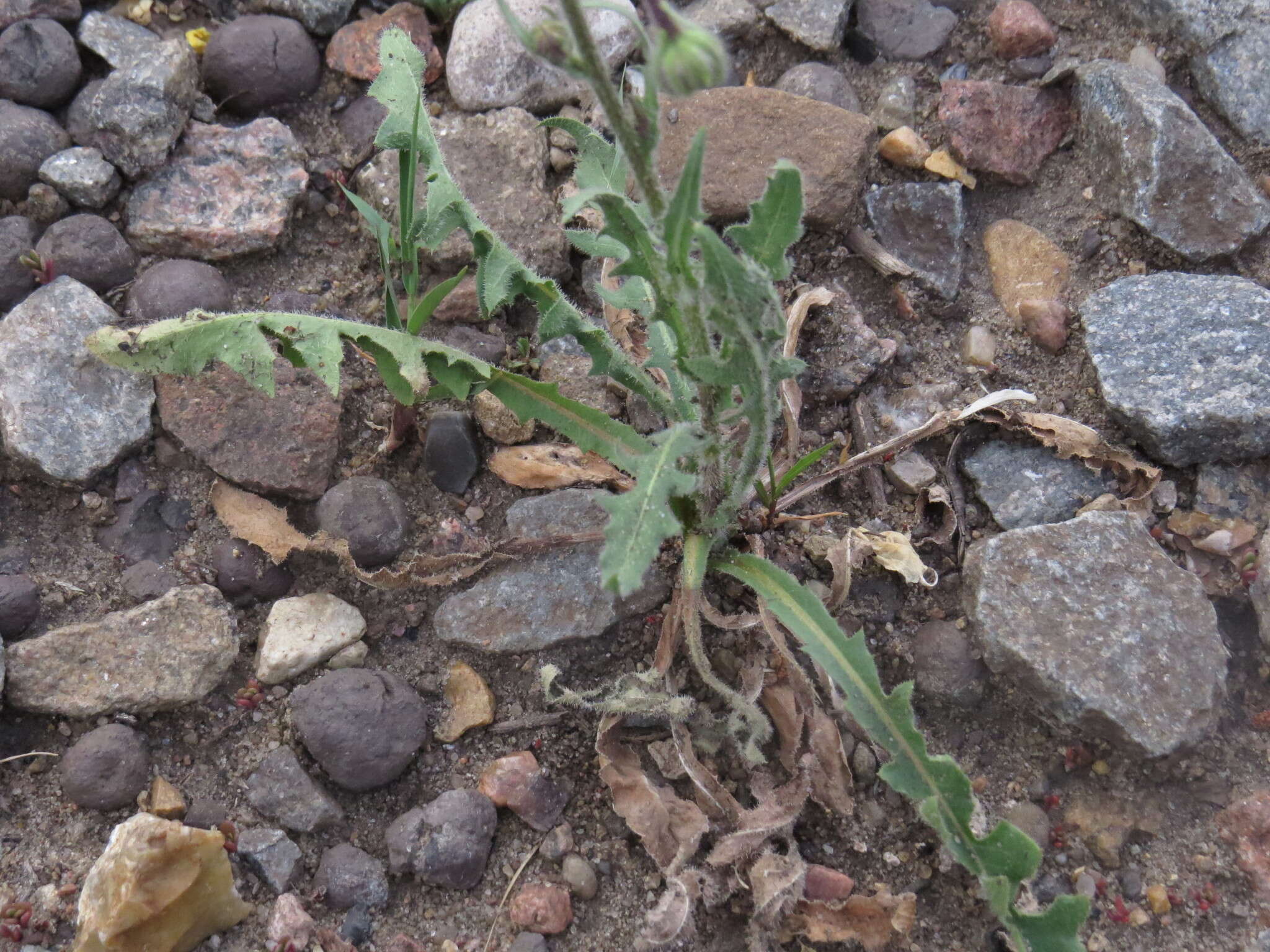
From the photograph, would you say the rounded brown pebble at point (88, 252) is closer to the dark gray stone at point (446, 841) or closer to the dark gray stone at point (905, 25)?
the dark gray stone at point (446, 841)

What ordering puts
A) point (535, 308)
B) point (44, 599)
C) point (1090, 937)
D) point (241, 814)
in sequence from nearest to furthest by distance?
point (1090, 937) < point (241, 814) < point (44, 599) < point (535, 308)

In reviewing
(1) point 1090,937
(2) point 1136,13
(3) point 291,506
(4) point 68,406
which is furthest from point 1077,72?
(4) point 68,406

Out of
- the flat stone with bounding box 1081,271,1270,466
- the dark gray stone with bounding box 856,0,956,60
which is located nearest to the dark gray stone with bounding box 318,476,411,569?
the flat stone with bounding box 1081,271,1270,466

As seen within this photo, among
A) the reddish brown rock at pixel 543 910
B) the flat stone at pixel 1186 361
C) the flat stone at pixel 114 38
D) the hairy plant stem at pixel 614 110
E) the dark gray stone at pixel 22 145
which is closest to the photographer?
the hairy plant stem at pixel 614 110

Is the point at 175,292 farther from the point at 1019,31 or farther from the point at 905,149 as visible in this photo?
the point at 1019,31

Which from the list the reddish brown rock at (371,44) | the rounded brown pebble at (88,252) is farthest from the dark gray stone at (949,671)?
the rounded brown pebble at (88,252)

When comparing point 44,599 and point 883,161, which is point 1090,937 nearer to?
point 883,161

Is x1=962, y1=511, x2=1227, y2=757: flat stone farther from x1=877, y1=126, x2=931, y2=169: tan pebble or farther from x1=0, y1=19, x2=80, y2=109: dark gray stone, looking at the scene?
x1=0, y1=19, x2=80, y2=109: dark gray stone
